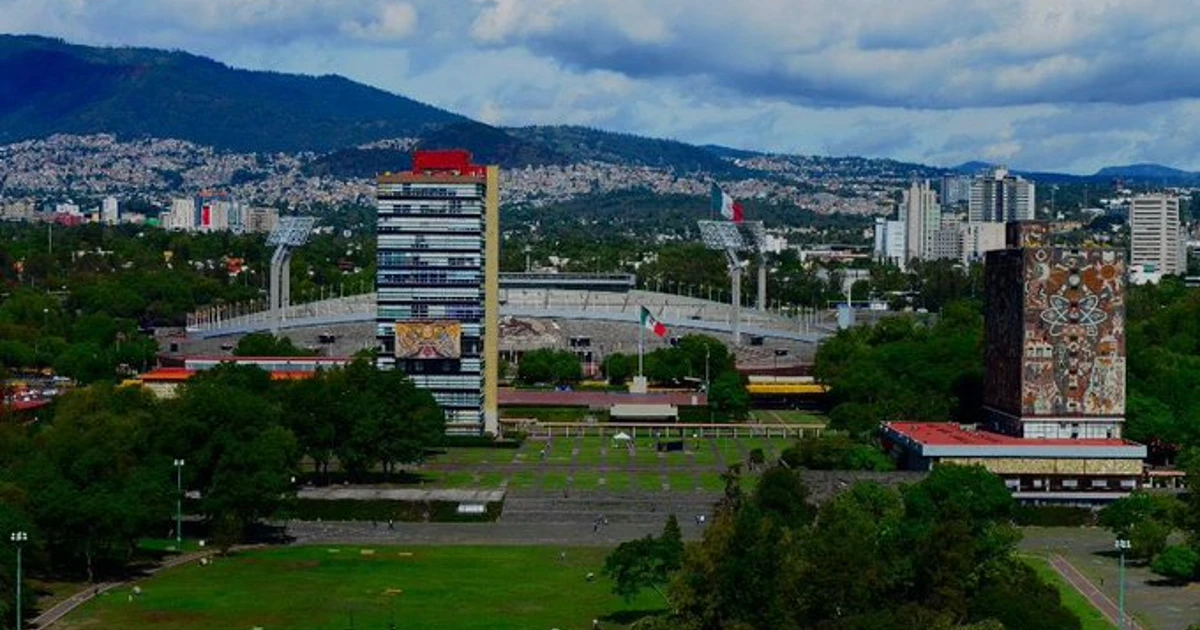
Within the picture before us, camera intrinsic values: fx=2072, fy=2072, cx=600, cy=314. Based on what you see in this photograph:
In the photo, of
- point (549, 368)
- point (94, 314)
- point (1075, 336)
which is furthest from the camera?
point (94, 314)

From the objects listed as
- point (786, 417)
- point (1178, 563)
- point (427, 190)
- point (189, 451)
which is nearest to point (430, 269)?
point (427, 190)

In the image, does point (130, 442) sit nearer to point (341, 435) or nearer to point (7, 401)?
point (341, 435)

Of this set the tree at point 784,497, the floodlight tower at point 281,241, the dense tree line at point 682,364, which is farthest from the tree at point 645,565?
the floodlight tower at point 281,241

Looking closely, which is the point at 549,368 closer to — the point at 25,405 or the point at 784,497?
the point at 25,405

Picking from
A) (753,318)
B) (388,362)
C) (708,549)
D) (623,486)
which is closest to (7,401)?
(388,362)

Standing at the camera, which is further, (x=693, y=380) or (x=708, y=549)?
(x=693, y=380)

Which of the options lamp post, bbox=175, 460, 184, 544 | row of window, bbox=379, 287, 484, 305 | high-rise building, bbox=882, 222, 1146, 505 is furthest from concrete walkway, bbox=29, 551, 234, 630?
row of window, bbox=379, 287, 484, 305

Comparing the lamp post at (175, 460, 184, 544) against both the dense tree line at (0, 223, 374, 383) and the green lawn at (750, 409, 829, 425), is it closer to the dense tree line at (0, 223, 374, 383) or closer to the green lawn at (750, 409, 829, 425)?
the dense tree line at (0, 223, 374, 383)
